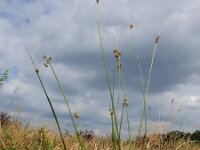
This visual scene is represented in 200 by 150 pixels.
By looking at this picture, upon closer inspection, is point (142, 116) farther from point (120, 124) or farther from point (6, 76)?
point (6, 76)

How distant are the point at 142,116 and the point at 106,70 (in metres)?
0.78

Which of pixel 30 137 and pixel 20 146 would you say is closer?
pixel 20 146

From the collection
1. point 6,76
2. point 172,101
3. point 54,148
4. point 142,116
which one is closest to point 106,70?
point 142,116

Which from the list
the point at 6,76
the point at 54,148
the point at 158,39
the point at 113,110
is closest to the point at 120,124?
the point at 113,110

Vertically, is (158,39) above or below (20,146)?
above

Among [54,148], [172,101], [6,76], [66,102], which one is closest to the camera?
[66,102]

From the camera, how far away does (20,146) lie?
8.14 m

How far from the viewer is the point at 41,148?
8.11 meters

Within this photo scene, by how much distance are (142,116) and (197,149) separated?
1038cm

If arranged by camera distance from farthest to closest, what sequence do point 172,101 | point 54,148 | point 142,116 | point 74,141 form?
point 74,141 → point 54,148 → point 172,101 → point 142,116

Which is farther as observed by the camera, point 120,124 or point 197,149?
point 197,149

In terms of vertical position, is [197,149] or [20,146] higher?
[197,149]

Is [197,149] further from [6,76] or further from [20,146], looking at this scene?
[20,146]

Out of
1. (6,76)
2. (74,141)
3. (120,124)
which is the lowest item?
(120,124)
